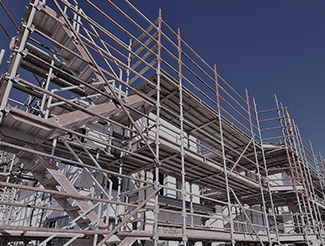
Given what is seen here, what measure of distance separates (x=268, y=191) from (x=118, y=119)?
919cm

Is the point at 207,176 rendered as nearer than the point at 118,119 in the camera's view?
No

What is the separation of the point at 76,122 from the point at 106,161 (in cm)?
291

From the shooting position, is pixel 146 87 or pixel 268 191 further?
pixel 268 191

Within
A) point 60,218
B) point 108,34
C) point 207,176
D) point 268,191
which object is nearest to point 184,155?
point 207,176

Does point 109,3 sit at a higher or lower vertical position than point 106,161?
higher

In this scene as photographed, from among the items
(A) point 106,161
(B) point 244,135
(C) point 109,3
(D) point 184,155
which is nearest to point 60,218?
(A) point 106,161

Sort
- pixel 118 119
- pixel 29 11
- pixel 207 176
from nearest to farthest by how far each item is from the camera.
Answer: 1. pixel 29 11
2. pixel 118 119
3. pixel 207 176

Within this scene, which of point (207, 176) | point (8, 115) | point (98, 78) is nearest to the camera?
point (8, 115)

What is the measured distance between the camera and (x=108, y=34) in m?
8.16

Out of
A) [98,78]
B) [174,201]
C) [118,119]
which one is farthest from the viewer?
[174,201]

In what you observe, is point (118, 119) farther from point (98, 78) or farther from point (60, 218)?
point (60, 218)

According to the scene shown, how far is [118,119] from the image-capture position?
7957 millimetres

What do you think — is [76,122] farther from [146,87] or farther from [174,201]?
[174,201]

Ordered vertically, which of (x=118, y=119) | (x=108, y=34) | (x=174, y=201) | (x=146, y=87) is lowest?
(x=174, y=201)
